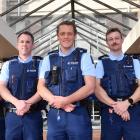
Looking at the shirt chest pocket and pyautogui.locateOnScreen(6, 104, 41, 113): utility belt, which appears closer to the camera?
the shirt chest pocket

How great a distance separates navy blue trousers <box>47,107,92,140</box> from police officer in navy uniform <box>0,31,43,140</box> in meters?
0.34

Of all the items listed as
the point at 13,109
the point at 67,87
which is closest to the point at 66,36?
the point at 67,87

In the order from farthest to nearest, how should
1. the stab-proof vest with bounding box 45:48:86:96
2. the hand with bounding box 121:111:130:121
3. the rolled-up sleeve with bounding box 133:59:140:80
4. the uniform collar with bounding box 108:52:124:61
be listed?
the uniform collar with bounding box 108:52:124:61
the rolled-up sleeve with bounding box 133:59:140:80
the hand with bounding box 121:111:130:121
the stab-proof vest with bounding box 45:48:86:96

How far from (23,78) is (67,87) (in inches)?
23.0

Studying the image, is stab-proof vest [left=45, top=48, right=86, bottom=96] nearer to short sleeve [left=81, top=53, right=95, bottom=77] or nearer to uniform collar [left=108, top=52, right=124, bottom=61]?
short sleeve [left=81, top=53, right=95, bottom=77]

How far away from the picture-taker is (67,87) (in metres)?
3.71

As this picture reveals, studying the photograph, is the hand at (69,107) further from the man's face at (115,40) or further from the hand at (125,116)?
the man's face at (115,40)

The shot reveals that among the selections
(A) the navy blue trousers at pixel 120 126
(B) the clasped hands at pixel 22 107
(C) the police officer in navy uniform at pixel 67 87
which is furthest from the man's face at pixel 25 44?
(A) the navy blue trousers at pixel 120 126

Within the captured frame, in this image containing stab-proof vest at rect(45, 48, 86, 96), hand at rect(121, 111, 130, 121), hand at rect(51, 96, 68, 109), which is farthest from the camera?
hand at rect(121, 111, 130, 121)

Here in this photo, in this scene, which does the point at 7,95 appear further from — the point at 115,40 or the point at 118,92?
the point at 115,40

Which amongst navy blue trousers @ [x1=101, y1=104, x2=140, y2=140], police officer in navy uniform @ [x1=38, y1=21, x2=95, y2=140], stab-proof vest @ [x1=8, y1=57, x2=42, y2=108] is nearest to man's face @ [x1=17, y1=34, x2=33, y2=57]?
stab-proof vest @ [x1=8, y1=57, x2=42, y2=108]

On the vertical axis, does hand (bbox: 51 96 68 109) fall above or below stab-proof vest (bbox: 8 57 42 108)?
below

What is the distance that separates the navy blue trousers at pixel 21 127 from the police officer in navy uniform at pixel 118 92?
2.28ft

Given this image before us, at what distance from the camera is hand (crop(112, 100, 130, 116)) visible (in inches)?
151
